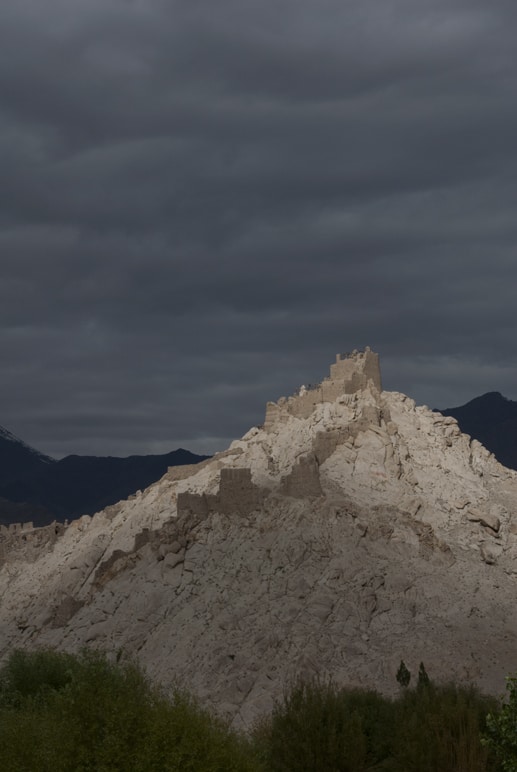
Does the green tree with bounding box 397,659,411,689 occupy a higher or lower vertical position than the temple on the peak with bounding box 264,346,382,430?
lower

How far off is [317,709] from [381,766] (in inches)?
121

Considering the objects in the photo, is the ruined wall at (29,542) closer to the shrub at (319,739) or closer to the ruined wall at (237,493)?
the ruined wall at (237,493)

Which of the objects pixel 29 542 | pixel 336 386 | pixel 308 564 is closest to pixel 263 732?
pixel 308 564

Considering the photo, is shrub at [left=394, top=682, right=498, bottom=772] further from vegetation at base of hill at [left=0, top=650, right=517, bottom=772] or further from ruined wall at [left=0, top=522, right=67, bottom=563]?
ruined wall at [left=0, top=522, right=67, bottom=563]

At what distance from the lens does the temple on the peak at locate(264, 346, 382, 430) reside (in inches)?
3051

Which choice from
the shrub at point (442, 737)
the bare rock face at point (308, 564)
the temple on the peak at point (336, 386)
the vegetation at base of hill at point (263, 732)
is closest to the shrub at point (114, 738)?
the vegetation at base of hill at point (263, 732)

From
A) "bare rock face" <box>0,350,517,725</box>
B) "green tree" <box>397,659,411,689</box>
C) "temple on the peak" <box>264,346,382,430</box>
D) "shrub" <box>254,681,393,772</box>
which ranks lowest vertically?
"shrub" <box>254,681,393,772</box>

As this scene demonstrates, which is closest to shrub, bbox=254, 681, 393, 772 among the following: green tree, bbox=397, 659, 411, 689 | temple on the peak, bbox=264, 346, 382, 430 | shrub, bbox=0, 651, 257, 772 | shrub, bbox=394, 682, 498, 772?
shrub, bbox=394, 682, 498, 772

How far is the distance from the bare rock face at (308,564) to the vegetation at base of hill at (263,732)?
14.7ft

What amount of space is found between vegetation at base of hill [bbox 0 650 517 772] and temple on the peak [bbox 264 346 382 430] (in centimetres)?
2480

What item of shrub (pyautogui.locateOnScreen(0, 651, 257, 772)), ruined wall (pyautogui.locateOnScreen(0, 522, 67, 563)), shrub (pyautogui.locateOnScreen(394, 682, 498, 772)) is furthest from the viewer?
ruined wall (pyautogui.locateOnScreen(0, 522, 67, 563))

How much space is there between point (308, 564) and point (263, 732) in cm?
1714

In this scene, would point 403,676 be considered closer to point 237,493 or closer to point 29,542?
point 237,493

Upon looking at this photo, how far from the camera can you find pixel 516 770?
34281 mm
